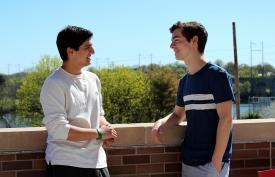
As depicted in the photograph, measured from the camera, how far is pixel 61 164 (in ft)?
9.84

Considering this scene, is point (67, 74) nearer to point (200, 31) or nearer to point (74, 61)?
point (74, 61)

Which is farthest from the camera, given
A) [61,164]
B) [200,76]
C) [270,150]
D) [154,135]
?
[270,150]

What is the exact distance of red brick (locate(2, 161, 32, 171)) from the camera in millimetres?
3518

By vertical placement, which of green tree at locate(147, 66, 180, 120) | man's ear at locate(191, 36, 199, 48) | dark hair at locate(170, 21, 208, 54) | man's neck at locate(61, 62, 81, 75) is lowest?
green tree at locate(147, 66, 180, 120)

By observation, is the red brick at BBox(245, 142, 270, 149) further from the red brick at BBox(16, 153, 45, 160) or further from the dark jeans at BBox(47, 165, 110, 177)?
the red brick at BBox(16, 153, 45, 160)

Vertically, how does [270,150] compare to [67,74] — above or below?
below

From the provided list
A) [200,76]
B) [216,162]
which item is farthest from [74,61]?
[216,162]

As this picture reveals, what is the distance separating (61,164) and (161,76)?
4473cm

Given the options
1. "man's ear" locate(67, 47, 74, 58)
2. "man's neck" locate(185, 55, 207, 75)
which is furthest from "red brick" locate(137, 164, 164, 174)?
"man's ear" locate(67, 47, 74, 58)

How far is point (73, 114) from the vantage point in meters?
3.00

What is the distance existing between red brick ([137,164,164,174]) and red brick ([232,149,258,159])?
56cm

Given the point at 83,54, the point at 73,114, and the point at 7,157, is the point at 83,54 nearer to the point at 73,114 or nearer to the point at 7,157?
the point at 73,114

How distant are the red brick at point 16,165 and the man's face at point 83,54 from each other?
89 centimetres

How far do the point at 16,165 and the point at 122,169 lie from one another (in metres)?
0.73
